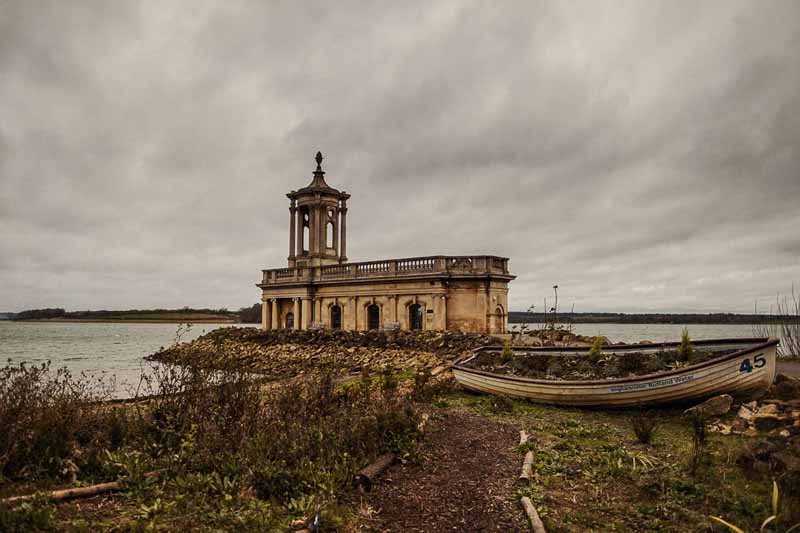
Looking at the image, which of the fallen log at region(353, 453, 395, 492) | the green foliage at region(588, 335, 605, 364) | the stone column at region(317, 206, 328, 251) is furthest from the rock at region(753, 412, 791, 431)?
the stone column at region(317, 206, 328, 251)

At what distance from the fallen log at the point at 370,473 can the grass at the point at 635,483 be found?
5.90ft

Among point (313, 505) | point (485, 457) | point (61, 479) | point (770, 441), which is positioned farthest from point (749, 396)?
point (61, 479)

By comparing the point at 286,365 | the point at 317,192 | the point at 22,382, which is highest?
the point at 317,192

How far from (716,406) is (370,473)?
6978 millimetres

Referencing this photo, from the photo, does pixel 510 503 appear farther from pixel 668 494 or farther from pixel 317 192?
pixel 317 192

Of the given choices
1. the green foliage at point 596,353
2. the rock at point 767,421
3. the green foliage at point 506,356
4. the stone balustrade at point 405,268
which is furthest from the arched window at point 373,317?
the rock at point 767,421

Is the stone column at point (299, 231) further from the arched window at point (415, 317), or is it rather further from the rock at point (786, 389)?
the rock at point (786, 389)

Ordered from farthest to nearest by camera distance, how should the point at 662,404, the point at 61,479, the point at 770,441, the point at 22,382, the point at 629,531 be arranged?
1. the point at 662,404
2. the point at 22,382
3. the point at 770,441
4. the point at 61,479
5. the point at 629,531

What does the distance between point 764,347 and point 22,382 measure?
1227 centimetres

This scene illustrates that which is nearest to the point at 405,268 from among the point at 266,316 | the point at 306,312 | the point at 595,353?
the point at 306,312

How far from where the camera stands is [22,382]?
6.85 metres

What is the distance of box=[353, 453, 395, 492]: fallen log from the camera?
596 centimetres

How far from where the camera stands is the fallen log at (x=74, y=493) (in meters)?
4.66

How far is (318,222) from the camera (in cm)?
3212
